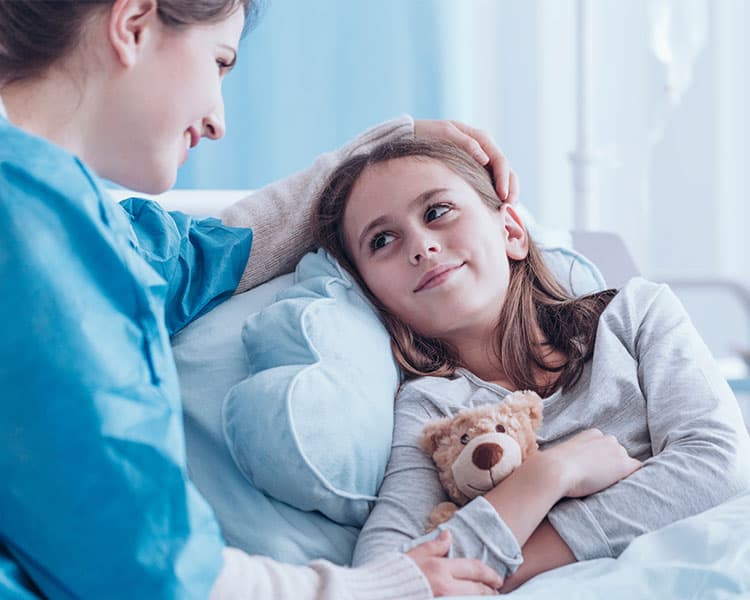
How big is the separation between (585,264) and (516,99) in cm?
146

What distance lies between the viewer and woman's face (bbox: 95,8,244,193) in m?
0.97

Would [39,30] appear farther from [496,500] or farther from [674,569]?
[674,569]

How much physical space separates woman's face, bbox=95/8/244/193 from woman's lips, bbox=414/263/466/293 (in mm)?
359

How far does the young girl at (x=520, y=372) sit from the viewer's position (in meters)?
1.01

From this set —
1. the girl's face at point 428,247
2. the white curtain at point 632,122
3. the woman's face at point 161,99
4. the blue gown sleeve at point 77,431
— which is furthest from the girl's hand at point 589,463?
the white curtain at point 632,122

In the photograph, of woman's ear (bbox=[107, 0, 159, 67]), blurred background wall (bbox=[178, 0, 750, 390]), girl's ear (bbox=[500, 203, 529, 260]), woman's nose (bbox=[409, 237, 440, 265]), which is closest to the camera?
woman's ear (bbox=[107, 0, 159, 67])

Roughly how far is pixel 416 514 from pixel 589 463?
185 millimetres

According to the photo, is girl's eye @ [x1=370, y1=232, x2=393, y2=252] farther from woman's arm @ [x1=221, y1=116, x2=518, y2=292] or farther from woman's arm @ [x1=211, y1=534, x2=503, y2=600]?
woman's arm @ [x1=211, y1=534, x2=503, y2=600]

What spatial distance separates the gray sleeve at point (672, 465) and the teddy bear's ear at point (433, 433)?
0.47 feet

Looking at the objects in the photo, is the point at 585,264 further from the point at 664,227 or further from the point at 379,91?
the point at 664,227

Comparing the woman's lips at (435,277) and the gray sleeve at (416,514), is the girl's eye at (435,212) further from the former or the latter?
the gray sleeve at (416,514)

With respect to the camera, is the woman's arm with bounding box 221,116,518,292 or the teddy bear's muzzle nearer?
the teddy bear's muzzle

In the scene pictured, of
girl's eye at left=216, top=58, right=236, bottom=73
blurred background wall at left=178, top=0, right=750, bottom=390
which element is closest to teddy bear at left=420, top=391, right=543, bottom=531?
girl's eye at left=216, top=58, right=236, bottom=73

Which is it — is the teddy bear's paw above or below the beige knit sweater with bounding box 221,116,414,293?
below
